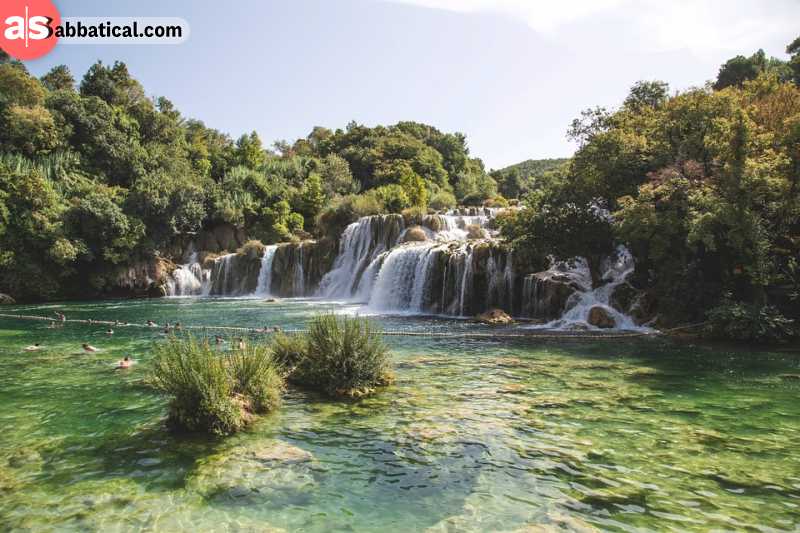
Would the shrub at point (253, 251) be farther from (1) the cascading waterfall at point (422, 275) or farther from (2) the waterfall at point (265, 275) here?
(2) the waterfall at point (265, 275)

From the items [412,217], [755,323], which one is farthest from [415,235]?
[755,323]

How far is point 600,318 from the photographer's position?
57.6 ft

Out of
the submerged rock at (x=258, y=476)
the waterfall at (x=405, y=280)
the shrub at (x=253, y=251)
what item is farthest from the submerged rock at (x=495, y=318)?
the shrub at (x=253, y=251)

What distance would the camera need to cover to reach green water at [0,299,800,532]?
4617 millimetres

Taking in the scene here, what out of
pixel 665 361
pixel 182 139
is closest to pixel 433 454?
pixel 665 361

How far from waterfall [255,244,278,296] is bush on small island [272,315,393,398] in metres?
28.8

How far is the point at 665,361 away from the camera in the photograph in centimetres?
1170

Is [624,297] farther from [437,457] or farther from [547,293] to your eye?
[437,457]

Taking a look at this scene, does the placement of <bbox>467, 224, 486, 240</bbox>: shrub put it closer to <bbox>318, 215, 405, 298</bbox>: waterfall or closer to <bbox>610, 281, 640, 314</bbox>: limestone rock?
<bbox>318, 215, 405, 298</bbox>: waterfall

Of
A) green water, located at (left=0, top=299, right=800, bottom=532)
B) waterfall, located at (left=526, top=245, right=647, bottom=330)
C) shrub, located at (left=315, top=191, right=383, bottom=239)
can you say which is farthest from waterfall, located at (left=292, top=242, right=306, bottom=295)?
green water, located at (left=0, top=299, right=800, bottom=532)

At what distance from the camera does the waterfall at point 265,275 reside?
122 ft

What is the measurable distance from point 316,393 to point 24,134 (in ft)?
143

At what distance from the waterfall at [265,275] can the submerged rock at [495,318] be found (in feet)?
70.0

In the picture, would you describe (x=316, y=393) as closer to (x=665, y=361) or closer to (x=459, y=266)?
(x=665, y=361)
